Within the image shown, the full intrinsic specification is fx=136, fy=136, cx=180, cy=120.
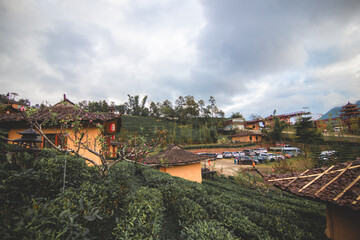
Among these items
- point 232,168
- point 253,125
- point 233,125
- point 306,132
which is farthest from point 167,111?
point 306,132

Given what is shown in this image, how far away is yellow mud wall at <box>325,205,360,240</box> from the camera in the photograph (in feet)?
11.0

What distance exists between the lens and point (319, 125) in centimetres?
2605

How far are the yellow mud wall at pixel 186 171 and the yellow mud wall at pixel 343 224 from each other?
A: 8.48 meters

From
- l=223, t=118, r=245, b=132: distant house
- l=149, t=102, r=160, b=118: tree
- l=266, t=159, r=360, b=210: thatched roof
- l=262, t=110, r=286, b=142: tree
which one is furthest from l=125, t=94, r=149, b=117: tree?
l=266, t=159, r=360, b=210: thatched roof

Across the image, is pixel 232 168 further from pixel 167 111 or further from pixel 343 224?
pixel 167 111

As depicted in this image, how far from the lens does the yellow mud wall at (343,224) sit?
3340 millimetres

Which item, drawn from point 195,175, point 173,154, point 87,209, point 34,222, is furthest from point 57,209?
point 195,175

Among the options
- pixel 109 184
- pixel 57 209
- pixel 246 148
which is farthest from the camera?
pixel 246 148

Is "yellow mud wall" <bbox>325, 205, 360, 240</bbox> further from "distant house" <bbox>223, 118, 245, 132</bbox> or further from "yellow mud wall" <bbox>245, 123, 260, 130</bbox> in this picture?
"yellow mud wall" <bbox>245, 123, 260, 130</bbox>

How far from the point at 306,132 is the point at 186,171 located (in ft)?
95.0

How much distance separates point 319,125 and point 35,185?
123 feet

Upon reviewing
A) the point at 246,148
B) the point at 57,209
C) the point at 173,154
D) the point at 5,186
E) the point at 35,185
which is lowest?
the point at 246,148

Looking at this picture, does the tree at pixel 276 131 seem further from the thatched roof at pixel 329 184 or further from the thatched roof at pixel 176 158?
the thatched roof at pixel 329 184

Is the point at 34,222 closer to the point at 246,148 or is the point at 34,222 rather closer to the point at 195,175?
the point at 195,175
